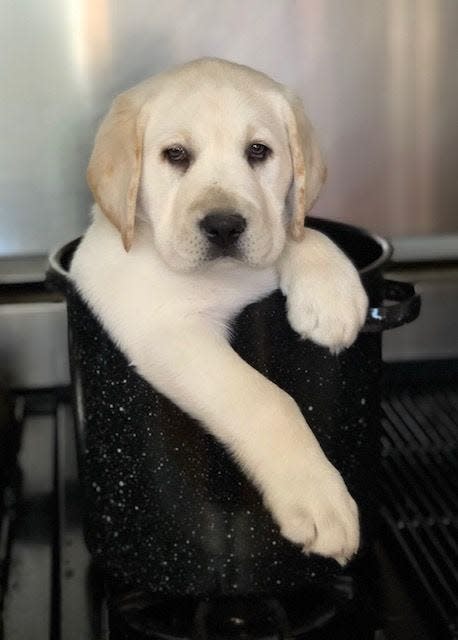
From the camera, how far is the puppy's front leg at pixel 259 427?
0.68 m

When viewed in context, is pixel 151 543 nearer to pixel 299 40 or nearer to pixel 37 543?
pixel 37 543

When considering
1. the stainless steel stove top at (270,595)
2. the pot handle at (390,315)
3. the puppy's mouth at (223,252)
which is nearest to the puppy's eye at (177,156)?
the puppy's mouth at (223,252)

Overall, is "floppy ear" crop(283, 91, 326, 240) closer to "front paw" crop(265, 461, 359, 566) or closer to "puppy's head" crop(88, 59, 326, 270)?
"puppy's head" crop(88, 59, 326, 270)

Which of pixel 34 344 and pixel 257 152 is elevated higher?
pixel 257 152

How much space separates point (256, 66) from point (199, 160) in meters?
0.42

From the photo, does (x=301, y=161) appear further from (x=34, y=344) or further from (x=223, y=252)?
(x=34, y=344)

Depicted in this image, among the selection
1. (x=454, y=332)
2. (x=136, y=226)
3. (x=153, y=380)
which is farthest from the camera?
(x=454, y=332)

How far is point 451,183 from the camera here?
129 centimetres

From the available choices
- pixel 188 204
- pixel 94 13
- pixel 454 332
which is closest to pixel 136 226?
pixel 188 204

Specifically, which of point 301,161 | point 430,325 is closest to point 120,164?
point 301,161

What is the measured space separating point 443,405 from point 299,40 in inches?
18.8

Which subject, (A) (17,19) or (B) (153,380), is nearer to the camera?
(B) (153,380)

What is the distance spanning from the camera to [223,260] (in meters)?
0.80

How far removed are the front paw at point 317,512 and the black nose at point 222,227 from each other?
0.65ft
